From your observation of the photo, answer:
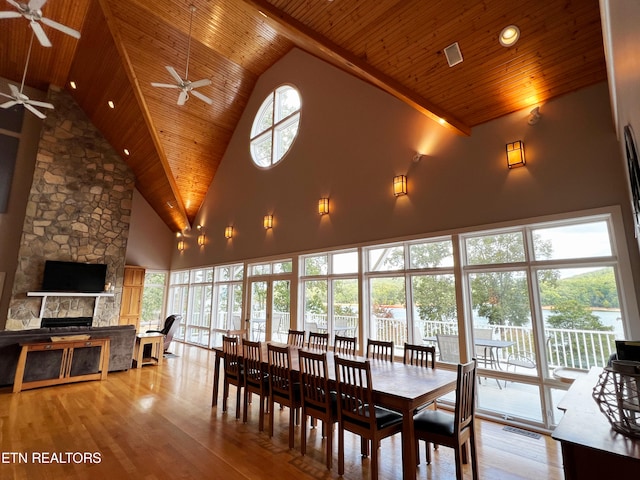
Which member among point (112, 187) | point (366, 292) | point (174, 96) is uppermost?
point (174, 96)

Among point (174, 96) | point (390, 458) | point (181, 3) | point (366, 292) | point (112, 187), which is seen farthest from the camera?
point (112, 187)

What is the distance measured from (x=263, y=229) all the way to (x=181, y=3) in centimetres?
463

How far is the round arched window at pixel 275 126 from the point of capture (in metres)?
7.32

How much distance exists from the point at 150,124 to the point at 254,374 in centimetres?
671

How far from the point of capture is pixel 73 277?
28.0 ft

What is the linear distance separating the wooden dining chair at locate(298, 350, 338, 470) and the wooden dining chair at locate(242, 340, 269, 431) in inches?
26.7

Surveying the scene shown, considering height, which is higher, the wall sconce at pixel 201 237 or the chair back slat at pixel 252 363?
the wall sconce at pixel 201 237

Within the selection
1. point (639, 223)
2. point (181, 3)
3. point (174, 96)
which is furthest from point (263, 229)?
point (639, 223)

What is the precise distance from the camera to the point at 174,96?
747 cm

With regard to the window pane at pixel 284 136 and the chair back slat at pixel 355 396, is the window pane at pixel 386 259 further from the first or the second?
the window pane at pixel 284 136

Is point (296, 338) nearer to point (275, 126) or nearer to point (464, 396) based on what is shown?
point (464, 396)

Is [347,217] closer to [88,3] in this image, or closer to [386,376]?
[386,376]

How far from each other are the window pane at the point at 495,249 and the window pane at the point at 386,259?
104cm

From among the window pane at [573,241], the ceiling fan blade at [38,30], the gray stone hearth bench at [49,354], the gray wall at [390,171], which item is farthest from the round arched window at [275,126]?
the window pane at [573,241]
